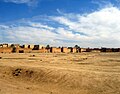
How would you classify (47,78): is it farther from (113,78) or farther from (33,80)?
(113,78)

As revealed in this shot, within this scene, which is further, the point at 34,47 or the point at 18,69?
the point at 34,47

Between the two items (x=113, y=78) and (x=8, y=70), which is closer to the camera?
(x=113, y=78)

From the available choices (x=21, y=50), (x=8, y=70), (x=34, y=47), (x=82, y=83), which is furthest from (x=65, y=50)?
(x=82, y=83)

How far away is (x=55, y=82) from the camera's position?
684 inches

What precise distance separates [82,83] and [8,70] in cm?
1025

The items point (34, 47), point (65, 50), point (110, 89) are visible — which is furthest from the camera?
point (65, 50)

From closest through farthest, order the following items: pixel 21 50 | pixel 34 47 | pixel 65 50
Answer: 1. pixel 21 50
2. pixel 34 47
3. pixel 65 50

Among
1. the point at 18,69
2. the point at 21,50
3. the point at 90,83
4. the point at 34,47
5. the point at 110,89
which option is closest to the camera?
the point at 110,89

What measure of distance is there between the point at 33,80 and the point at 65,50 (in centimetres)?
10061

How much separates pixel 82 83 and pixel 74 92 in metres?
2.00

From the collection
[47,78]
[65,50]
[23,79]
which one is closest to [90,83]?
[47,78]

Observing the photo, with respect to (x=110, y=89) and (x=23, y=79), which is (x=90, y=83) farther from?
(x=23, y=79)

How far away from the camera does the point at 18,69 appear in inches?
923

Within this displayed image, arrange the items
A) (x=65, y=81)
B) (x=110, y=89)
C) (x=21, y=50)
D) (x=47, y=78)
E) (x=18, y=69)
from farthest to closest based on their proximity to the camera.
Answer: (x=21, y=50), (x=18, y=69), (x=47, y=78), (x=65, y=81), (x=110, y=89)
